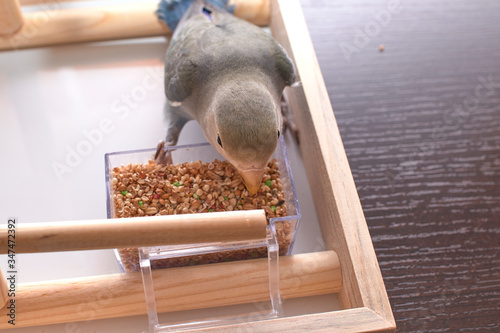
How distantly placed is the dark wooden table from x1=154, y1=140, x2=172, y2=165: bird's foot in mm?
455

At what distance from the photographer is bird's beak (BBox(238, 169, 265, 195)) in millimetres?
832

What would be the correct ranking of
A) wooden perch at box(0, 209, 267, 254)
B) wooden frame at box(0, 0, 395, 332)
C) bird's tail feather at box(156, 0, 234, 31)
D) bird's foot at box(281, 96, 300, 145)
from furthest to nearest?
bird's tail feather at box(156, 0, 234, 31)
bird's foot at box(281, 96, 300, 145)
wooden frame at box(0, 0, 395, 332)
wooden perch at box(0, 209, 267, 254)

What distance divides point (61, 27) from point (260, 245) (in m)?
0.82

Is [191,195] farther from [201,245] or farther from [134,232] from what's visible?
[134,232]

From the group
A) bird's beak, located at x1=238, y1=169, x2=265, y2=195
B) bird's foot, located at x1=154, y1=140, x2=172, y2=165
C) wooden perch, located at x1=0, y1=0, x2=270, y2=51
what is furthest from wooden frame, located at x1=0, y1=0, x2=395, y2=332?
bird's foot, located at x1=154, y1=140, x2=172, y2=165

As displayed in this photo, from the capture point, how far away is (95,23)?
1.23m

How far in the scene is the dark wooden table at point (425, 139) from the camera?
3.11 feet

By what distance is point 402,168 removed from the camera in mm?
Answer: 1121

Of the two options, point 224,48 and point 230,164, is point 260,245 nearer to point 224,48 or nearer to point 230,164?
point 230,164

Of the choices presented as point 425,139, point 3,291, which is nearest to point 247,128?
point 3,291

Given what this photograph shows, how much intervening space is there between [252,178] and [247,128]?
0.11 metres

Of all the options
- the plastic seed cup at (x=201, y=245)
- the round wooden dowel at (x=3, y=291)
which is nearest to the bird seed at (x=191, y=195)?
the plastic seed cup at (x=201, y=245)

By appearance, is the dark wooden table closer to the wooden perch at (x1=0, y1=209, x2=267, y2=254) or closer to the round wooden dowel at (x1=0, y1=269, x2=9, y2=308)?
the wooden perch at (x1=0, y1=209, x2=267, y2=254)

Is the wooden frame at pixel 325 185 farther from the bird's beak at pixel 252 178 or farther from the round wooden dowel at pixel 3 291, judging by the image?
the round wooden dowel at pixel 3 291
